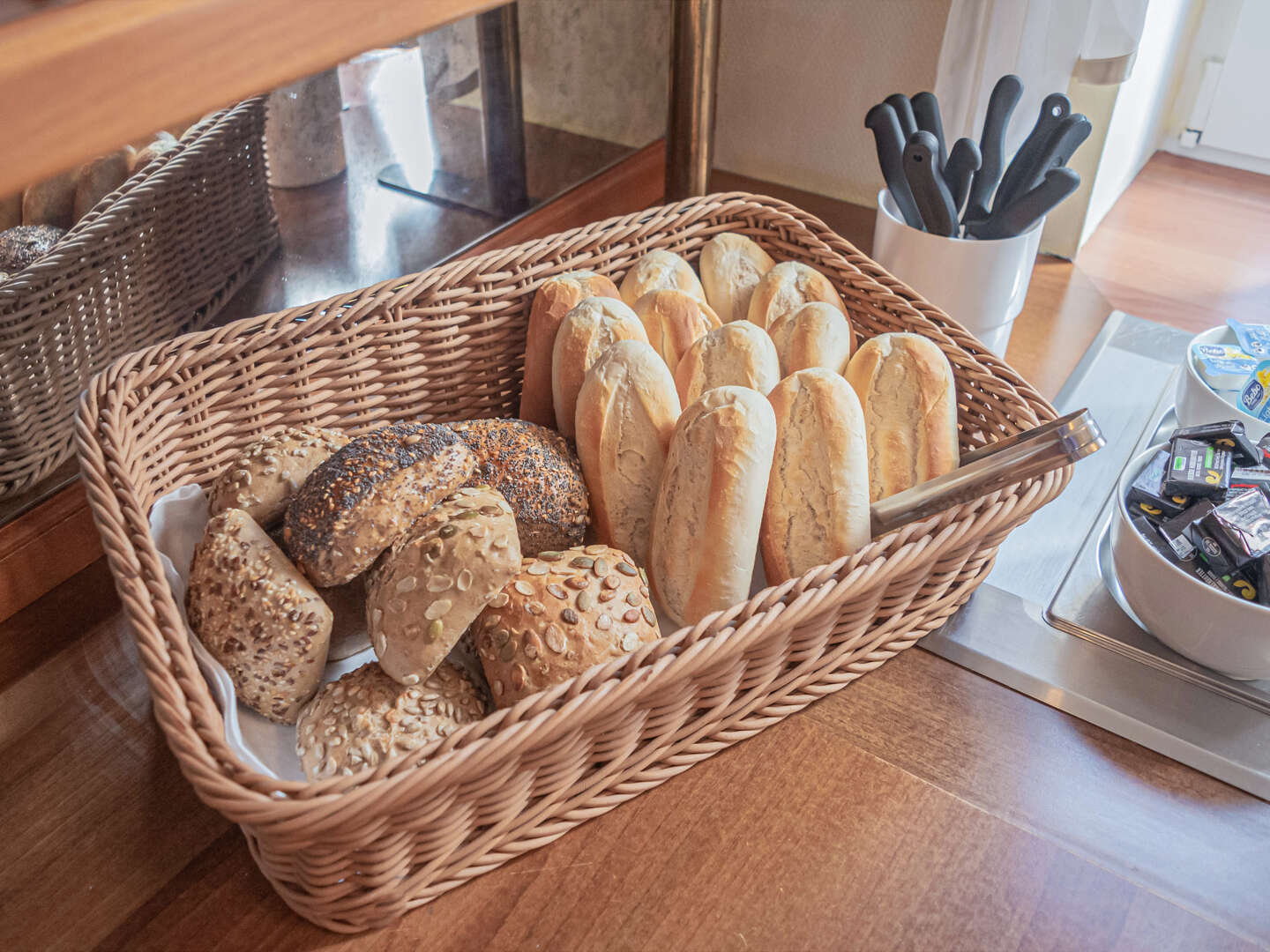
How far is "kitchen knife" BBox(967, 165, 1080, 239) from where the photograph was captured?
0.88 meters

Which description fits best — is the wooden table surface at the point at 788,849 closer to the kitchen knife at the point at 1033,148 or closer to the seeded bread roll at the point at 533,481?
the seeded bread roll at the point at 533,481

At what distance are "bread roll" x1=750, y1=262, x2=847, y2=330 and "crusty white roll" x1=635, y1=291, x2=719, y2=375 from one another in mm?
67

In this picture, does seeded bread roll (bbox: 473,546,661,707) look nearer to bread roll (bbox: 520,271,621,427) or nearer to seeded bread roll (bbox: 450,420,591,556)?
seeded bread roll (bbox: 450,420,591,556)

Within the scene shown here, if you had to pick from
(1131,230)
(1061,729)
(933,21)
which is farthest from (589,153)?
(1061,729)

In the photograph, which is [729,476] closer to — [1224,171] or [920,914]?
[920,914]

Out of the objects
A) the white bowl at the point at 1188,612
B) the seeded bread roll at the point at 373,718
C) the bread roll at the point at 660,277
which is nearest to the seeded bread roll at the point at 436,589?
the seeded bread roll at the point at 373,718

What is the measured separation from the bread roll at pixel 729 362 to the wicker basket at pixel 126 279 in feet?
1.63

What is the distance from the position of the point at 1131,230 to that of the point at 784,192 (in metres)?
0.51

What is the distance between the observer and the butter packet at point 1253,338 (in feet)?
3.02

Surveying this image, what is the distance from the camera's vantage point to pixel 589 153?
1.39 m

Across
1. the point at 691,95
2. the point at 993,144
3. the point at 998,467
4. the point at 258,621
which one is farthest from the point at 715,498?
the point at 691,95

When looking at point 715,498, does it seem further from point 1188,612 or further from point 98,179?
point 98,179

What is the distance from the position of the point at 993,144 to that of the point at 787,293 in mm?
284

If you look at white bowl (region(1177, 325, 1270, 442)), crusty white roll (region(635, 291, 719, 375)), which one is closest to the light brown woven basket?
crusty white roll (region(635, 291, 719, 375))
